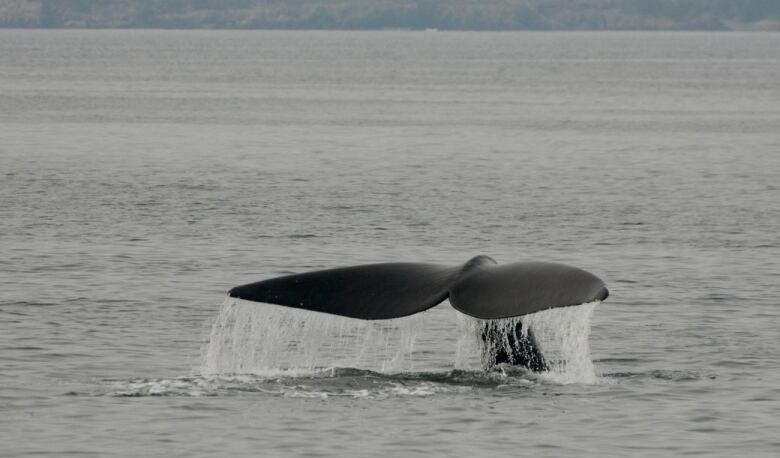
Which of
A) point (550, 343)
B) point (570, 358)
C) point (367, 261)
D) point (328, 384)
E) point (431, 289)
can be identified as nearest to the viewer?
point (431, 289)

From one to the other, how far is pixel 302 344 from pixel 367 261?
20.3 ft

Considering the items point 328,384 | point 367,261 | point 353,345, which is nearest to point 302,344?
point 353,345

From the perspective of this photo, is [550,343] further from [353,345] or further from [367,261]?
[367,261]

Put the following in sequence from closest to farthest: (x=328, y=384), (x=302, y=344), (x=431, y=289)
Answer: (x=431, y=289) < (x=328, y=384) < (x=302, y=344)

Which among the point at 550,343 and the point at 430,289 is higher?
the point at 430,289

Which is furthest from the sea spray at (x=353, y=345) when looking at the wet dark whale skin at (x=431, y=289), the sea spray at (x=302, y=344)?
the wet dark whale skin at (x=431, y=289)

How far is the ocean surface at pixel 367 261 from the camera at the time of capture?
12.4 m

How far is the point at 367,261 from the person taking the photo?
2217 centimetres

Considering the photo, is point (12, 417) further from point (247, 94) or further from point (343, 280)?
point (247, 94)

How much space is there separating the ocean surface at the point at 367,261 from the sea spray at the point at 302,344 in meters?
0.06

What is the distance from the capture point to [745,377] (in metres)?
14.4

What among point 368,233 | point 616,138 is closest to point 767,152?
point 616,138

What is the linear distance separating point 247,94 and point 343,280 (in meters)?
73.9

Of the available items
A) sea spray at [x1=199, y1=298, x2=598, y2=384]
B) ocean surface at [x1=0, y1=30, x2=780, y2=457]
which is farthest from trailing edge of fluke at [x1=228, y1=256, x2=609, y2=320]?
ocean surface at [x1=0, y1=30, x2=780, y2=457]
